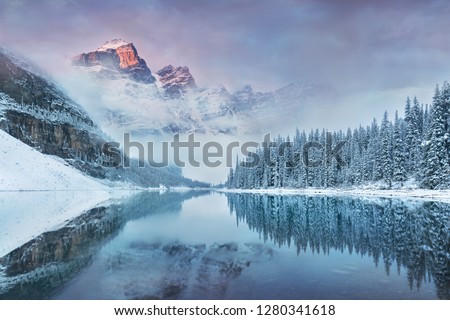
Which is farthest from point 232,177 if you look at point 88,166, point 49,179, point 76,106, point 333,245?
point 333,245

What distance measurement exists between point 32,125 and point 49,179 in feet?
157

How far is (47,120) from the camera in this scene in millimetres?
122750

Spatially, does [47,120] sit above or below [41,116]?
below

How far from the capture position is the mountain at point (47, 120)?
108 meters

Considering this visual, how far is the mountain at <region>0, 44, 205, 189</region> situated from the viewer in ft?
355

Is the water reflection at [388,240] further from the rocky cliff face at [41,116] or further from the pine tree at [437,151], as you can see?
the rocky cliff face at [41,116]

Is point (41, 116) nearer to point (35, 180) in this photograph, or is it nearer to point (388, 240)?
point (35, 180)

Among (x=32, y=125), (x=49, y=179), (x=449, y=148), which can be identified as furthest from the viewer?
(x=32, y=125)

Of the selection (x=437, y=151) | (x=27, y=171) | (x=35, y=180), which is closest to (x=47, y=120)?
(x=27, y=171)

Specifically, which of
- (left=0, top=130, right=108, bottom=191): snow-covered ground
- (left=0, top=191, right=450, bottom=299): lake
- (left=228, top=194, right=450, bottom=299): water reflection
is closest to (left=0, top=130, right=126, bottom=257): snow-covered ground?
(left=0, top=130, right=108, bottom=191): snow-covered ground

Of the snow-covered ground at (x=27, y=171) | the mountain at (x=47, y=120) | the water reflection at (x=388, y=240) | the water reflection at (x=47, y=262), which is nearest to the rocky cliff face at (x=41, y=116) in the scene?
the mountain at (x=47, y=120)

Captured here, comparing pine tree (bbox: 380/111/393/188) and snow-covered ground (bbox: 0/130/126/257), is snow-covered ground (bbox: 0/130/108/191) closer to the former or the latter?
snow-covered ground (bbox: 0/130/126/257)
